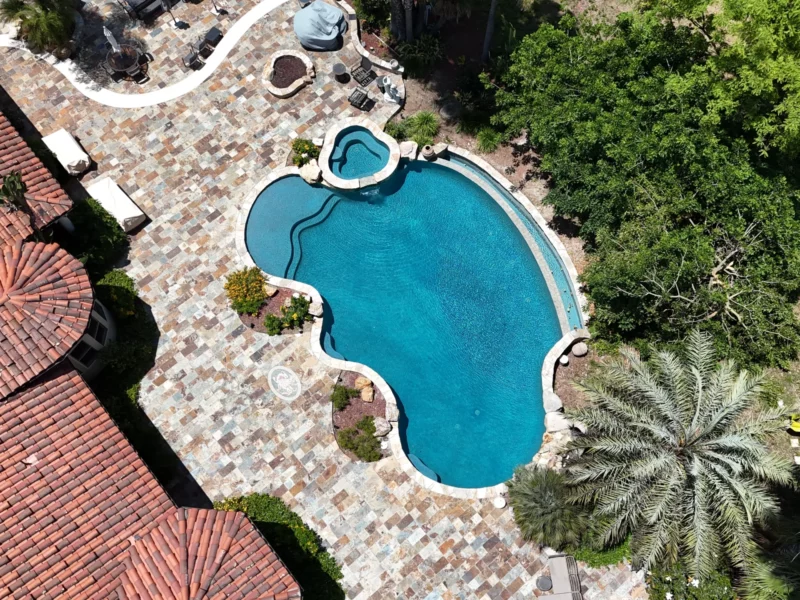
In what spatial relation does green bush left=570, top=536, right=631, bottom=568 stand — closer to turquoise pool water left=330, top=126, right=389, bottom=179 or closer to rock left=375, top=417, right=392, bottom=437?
rock left=375, top=417, right=392, bottom=437

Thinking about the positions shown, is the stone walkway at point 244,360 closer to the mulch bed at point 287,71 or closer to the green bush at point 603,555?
the green bush at point 603,555

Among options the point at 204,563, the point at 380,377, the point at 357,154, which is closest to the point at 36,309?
the point at 204,563

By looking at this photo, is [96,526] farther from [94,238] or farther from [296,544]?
[94,238]

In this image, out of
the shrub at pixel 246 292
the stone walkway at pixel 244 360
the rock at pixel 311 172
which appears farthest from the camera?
the rock at pixel 311 172

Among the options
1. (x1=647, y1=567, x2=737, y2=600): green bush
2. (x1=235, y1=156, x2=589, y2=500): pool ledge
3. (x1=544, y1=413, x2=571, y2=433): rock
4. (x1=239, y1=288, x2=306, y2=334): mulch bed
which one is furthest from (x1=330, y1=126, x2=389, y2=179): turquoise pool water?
(x1=647, y1=567, x2=737, y2=600): green bush

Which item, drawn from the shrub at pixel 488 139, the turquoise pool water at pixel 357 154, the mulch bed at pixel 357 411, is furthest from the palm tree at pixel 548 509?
the turquoise pool water at pixel 357 154
